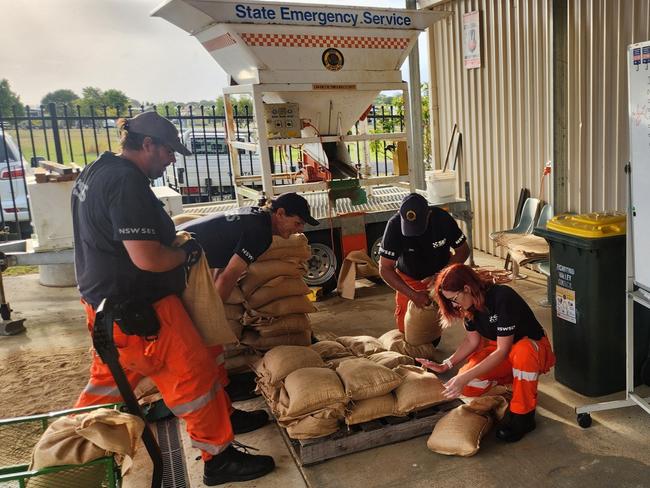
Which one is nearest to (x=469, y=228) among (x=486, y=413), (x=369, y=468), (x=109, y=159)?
(x=486, y=413)

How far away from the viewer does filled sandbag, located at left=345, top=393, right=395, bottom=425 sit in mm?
3289

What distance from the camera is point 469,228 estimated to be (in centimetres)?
695

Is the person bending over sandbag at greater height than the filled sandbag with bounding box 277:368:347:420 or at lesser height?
greater

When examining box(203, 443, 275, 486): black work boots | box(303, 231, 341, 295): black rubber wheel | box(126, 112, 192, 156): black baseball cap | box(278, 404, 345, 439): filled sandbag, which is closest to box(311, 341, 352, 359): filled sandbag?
box(278, 404, 345, 439): filled sandbag

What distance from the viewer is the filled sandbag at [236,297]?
4281 millimetres

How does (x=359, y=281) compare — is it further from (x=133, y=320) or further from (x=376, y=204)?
(x=133, y=320)

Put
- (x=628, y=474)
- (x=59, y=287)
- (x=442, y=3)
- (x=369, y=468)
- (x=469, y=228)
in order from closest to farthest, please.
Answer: (x=628, y=474) → (x=369, y=468) → (x=469, y=228) → (x=59, y=287) → (x=442, y=3)

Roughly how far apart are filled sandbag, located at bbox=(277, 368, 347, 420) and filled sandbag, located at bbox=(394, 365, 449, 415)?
13.8 inches

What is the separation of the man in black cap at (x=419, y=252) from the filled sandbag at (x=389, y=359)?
566 millimetres

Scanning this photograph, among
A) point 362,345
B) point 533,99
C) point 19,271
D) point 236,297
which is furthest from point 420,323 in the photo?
point 19,271

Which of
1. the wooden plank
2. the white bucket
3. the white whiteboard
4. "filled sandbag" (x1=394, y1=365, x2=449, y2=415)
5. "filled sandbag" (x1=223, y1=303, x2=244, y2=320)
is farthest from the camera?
the white bucket

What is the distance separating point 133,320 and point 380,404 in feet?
4.81

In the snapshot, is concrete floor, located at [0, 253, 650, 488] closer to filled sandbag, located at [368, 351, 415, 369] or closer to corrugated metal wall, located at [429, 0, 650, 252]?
filled sandbag, located at [368, 351, 415, 369]

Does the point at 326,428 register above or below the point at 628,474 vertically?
above
